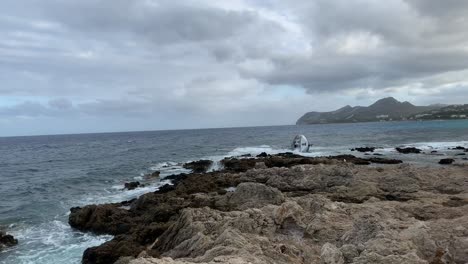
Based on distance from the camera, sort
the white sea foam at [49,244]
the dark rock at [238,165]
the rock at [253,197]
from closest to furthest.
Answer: the white sea foam at [49,244]
the rock at [253,197]
the dark rock at [238,165]

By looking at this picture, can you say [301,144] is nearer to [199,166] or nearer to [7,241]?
[199,166]

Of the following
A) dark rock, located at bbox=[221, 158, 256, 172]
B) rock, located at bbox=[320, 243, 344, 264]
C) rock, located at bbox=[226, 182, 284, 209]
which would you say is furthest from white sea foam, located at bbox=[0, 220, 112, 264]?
dark rock, located at bbox=[221, 158, 256, 172]

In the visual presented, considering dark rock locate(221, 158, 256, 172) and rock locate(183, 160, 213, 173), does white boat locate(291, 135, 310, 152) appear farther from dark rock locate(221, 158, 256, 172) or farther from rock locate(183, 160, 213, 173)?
dark rock locate(221, 158, 256, 172)

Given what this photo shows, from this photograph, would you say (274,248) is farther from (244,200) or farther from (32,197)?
(32,197)

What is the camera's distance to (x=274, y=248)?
1225 centimetres


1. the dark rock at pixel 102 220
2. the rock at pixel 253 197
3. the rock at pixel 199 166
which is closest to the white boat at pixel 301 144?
the rock at pixel 199 166

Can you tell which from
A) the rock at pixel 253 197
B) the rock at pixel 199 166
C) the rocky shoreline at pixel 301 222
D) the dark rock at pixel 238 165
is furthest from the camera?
the rock at pixel 199 166

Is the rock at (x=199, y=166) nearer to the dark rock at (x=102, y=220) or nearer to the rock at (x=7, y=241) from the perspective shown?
the dark rock at (x=102, y=220)

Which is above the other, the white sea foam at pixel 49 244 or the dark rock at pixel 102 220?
the dark rock at pixel 102 220

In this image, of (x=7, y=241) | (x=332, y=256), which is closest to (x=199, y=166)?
(x=7, y=241)

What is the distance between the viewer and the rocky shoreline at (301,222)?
1082 centimetres

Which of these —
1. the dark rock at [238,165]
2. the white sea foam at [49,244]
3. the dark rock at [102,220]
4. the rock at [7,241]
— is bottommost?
the white sea foam at [49,244]

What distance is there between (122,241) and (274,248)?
755cm

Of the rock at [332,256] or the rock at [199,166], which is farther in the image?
the rock at [199,166]
